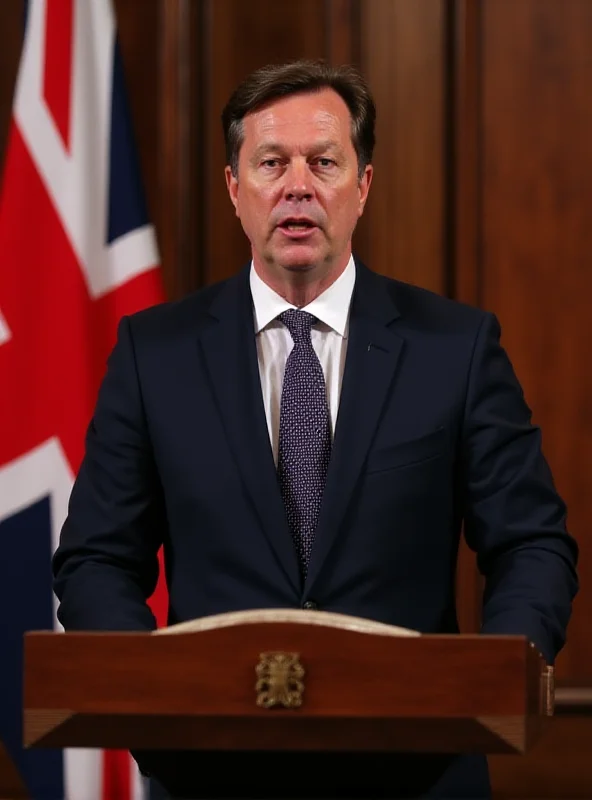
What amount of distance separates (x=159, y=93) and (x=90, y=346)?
0.72 meters

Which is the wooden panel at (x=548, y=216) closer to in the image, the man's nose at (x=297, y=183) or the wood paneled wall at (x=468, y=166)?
the wood paneled wall at (x=468, y=166)

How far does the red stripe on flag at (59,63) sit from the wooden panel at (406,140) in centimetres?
73

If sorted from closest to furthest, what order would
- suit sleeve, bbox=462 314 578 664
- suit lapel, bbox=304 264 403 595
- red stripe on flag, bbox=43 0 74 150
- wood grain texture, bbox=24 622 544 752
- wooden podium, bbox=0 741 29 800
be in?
wood grain texture, bbox=24 622 544 752, suit sleeve, bbox=462 314 578 664, suit lapel, bbox=304 264 403 595, red stripe on flag, bbox=43 0 74 150, wooden podium, bbox=0 741 29 800

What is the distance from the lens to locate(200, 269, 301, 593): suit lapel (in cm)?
199

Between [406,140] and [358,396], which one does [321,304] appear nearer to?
[358,396]

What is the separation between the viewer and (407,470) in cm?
205

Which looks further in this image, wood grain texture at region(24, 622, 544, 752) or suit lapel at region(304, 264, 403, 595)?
suit lapel at region(304, 264, 403, 595)

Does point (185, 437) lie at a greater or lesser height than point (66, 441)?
greater

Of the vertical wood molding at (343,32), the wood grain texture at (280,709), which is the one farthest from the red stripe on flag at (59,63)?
the wood grain texture at (280,709)

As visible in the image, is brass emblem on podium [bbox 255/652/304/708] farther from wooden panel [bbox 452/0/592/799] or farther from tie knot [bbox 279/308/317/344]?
wooden panel [bbox 452/0/592/799]

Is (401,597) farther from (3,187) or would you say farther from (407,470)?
(3,187)

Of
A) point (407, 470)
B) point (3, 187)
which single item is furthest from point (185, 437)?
point (3, 187)

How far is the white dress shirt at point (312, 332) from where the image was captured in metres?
2.17

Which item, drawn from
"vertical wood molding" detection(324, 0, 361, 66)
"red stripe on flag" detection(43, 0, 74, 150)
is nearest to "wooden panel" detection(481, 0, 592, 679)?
"vertical wood molding" detection(324, 0, 361, 66)
